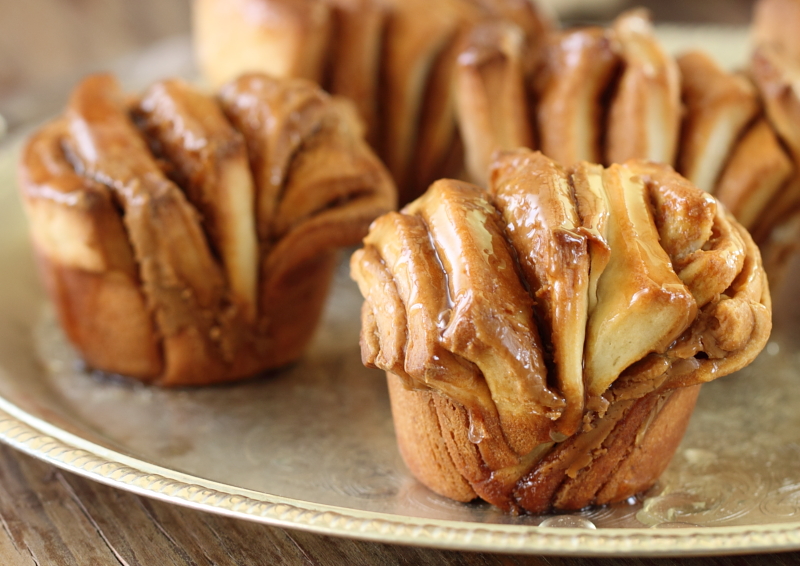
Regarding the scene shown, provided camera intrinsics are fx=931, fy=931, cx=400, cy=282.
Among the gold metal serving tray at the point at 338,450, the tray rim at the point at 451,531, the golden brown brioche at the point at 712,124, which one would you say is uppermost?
the golden brown brioche at the point at 712,124

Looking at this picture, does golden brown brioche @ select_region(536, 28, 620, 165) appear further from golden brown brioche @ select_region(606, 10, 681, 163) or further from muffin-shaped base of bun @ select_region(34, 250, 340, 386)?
muffin-shaped base of bun @ select_region(34, 250, 340, 386)

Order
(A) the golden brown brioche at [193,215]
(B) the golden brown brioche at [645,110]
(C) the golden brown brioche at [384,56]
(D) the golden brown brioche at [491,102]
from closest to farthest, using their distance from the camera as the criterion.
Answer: (A) the golden brown brioche at [193,215] < (B) the golden brown brioche at [645,110] < (D) the golden brown brioche at [491,102] < (C) the golden brown brioche at [384,56]

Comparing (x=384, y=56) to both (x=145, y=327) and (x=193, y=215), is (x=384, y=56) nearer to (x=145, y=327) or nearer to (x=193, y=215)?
(x=193, y=215)

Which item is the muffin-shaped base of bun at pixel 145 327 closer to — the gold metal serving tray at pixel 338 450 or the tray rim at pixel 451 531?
the gold metal serving tray at pixel 338 450

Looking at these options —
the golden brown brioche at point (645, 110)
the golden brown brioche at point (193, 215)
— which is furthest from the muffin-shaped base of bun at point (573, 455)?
the golden brown brioche at point (645, 110)

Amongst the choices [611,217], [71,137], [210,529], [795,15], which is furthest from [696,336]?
[795,15]
